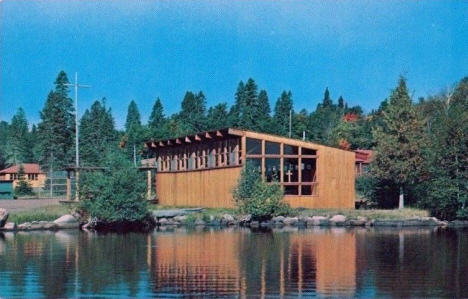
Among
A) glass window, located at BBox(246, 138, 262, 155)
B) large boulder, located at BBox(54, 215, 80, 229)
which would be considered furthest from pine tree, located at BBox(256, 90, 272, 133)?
large boulder, located at BBox(54, 215, 80, 229)

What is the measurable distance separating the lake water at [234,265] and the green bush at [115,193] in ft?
9.83

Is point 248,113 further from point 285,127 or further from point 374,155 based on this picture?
point 374,155

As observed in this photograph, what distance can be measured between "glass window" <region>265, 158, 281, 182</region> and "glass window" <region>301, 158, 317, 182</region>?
173cm

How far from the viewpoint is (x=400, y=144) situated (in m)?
38.8

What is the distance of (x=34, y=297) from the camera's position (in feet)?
47.5

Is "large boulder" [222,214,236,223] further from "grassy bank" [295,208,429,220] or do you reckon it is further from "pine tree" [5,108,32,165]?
"pine tree" [5,108,32,165]

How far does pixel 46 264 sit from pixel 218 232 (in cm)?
1222

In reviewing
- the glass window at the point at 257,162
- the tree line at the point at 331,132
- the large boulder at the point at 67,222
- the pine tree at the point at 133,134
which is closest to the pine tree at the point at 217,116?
the tree line at the point at 331,132

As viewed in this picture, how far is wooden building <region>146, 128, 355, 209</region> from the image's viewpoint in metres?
38.5

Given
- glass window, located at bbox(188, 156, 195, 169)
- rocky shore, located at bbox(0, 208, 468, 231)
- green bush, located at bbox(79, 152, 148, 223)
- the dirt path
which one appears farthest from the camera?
glass window, located at bbox(188, 156, 195, 169)

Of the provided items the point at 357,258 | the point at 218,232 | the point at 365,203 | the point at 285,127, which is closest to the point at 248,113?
the point at 285,127

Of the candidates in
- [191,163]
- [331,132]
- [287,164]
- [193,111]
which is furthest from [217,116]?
[287,164]

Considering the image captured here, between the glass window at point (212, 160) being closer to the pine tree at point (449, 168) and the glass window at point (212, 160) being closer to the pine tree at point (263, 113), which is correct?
the pine tree at point (449, 168)

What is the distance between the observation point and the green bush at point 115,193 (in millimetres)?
32875
